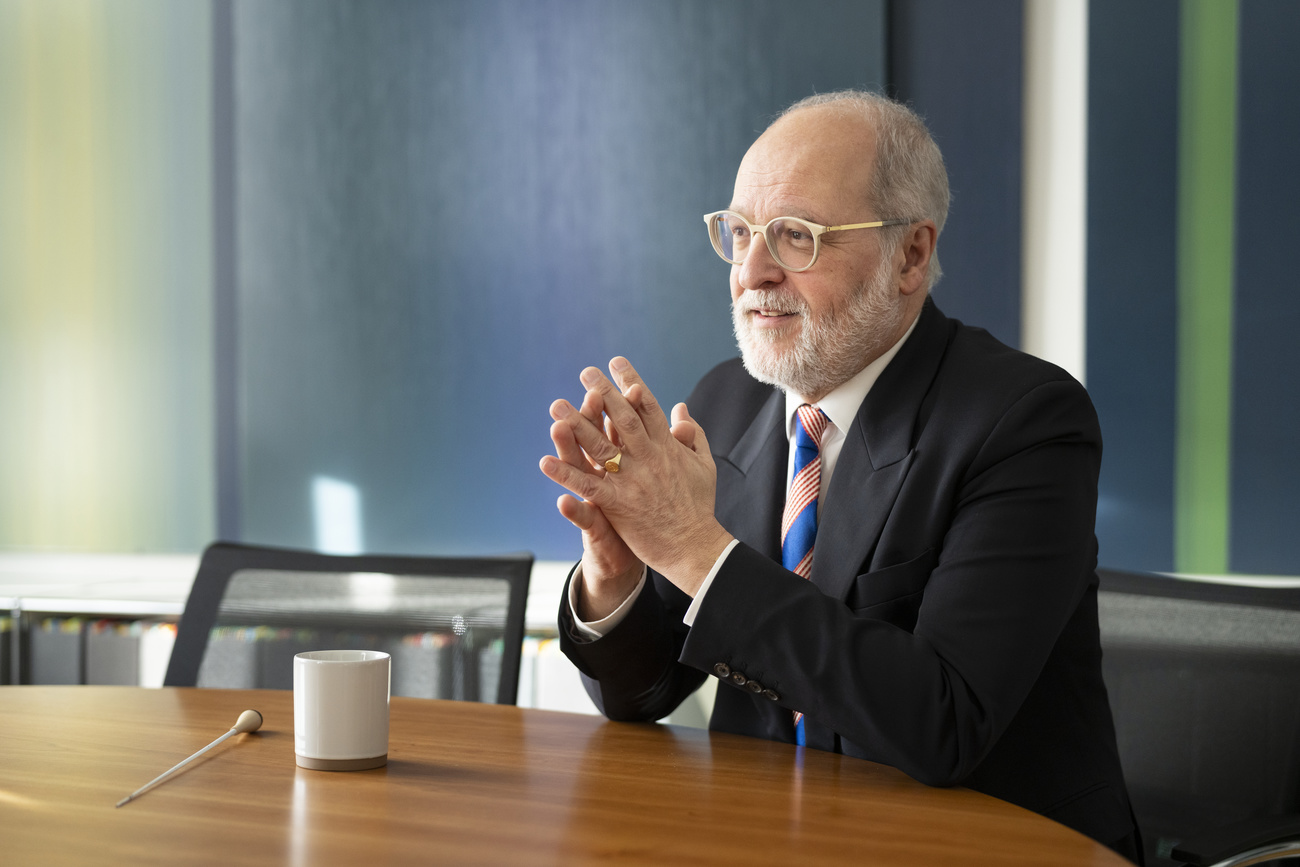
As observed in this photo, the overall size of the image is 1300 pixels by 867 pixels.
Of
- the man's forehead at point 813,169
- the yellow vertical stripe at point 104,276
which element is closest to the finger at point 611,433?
the man's forehead at point 813,169

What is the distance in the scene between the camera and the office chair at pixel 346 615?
1610mm

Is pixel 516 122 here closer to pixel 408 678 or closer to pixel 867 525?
pixel 408 678

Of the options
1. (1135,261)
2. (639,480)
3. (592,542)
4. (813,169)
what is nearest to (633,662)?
(592,542)

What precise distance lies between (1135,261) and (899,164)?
1.19 metres

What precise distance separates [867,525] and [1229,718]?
2.03ft

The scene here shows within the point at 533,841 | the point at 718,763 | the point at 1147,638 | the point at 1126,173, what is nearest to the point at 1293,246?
the point at 1126,173

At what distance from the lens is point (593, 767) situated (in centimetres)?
107

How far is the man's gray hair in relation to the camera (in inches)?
58.9

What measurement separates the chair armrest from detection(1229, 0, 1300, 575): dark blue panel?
1349 millimetres

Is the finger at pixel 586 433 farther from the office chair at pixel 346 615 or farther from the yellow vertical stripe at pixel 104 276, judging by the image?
the yellow vertical stripe at pixel 104 276

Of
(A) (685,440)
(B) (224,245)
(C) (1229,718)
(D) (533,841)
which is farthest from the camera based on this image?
(B) (224,245)

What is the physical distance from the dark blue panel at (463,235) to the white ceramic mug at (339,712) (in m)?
1.75

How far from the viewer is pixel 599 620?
136cm

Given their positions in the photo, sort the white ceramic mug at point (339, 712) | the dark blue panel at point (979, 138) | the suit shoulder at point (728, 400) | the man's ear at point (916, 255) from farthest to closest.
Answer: the dark blue panel at point (979, 138)
the suit shoulder at point (728, 400)
the man's ear at point (916, 255)
the white ceramic mug at point (339, 712)
